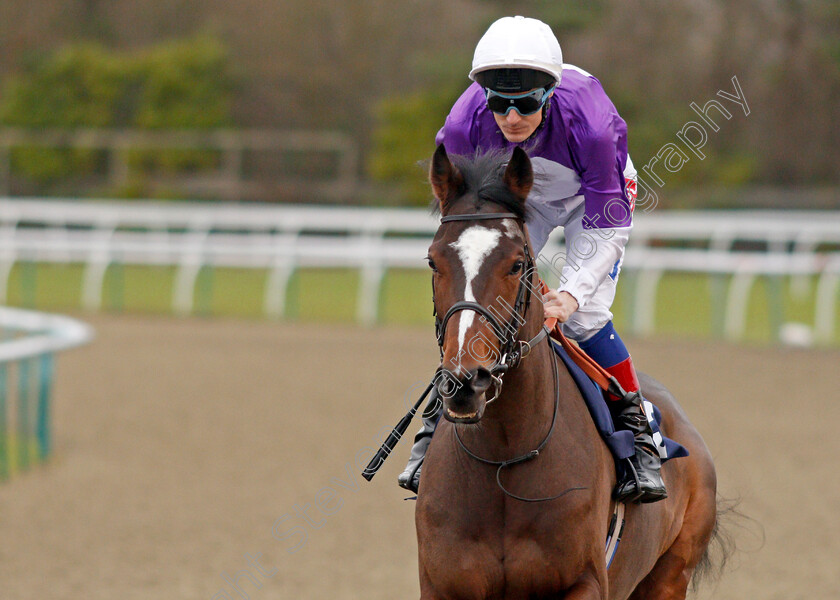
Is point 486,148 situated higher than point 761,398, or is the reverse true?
point 486,148

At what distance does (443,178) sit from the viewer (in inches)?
117

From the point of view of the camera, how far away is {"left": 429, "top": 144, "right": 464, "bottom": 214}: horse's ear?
9.70 feet

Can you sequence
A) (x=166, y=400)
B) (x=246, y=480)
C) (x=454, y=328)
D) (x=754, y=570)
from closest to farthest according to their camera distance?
(x=454, y=328), (x=754, y=570), (x=246, y=480), (x=166, y=400)

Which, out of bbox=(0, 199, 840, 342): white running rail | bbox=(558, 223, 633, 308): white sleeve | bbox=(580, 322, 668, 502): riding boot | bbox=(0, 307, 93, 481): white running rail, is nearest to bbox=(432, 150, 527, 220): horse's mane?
bbox=(558, 223, 633, 308): white sleeve

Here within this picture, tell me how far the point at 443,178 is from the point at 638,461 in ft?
3.61

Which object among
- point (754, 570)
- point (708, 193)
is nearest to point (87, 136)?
point (708, 193)

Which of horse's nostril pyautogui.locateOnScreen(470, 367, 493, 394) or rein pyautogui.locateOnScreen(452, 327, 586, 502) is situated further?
rein pyautogui.locateOnScreen(452, 327, 586, 502)

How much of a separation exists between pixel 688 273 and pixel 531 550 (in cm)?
1865

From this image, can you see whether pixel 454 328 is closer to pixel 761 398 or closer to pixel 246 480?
pixel 246 480

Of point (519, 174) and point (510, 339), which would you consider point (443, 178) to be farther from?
point (510, 339)

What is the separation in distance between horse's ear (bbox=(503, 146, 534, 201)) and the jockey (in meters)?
0.14

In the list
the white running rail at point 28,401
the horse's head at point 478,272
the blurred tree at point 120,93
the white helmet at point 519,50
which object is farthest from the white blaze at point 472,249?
the blurred tree at point 120,93

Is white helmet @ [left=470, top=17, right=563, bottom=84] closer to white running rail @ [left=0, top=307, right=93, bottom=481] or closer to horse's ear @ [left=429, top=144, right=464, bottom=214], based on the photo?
horse's ear @ [left=429, top=144, right=464, bottom=214]

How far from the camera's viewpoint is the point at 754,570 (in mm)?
6109
